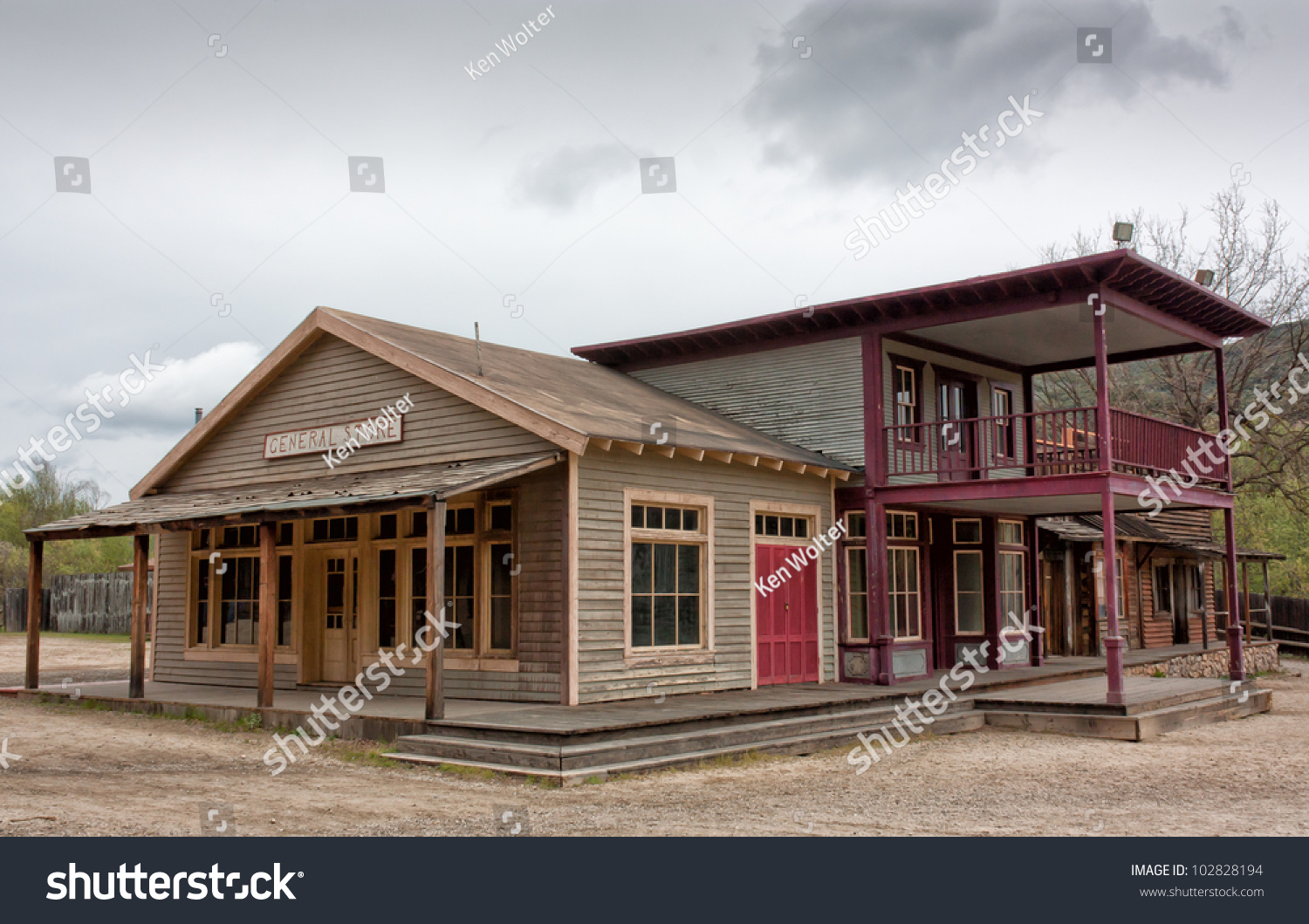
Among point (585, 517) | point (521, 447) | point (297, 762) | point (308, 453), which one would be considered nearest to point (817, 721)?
point (585, 517)

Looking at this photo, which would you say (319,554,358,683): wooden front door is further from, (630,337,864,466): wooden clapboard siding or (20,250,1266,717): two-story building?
(630,337,864,466): wooden clapboard siding

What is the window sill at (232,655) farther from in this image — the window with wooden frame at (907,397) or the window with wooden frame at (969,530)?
the window with wooden frame at (969,530)

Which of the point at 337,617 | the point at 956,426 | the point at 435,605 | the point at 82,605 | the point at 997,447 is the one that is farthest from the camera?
the point at 82,605

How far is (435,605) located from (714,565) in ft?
13.6

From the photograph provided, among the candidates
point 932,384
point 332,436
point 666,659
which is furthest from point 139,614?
point 932,384

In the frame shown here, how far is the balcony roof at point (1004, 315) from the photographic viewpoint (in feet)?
46.2

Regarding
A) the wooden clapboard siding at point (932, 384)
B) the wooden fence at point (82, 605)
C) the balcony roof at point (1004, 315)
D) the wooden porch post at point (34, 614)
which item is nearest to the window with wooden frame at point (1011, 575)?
the wooden clapboard siding at point (932, 384)

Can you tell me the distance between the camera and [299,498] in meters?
12.9

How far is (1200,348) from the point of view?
17.1 meters

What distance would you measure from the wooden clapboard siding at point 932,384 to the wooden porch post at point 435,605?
6.76 meters

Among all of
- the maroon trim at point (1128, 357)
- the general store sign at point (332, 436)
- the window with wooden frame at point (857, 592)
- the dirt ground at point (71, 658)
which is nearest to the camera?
the general store sign at point (332, 436)

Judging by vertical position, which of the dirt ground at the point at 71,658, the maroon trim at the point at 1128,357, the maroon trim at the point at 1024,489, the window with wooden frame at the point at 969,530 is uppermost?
the maroon trim at the point at 1128,357

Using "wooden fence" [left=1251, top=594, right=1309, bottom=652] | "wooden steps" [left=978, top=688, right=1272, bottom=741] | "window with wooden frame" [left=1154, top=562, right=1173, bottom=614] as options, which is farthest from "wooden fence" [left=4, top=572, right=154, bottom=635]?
"wooden fence" [left=1251, top=594, right=1309, bottom=652]

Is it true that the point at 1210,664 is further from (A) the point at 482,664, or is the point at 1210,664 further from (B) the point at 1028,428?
(A) the point at 482,664
